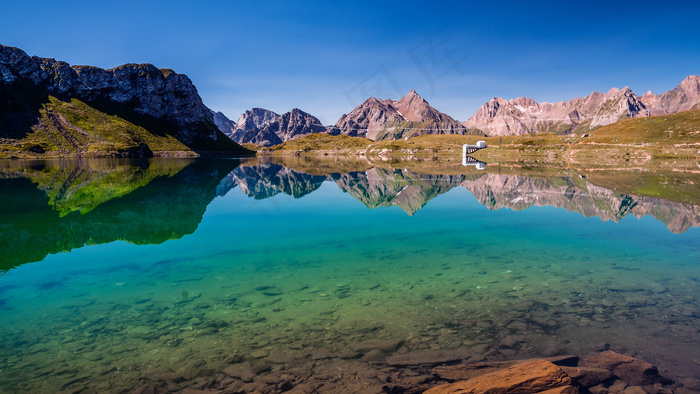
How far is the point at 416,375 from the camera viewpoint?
9484mm

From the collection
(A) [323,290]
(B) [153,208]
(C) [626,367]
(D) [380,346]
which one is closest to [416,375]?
(D) [380,346]

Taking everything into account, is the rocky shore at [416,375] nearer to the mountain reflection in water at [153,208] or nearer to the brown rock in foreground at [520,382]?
the brown rock in foreground at [520,382]

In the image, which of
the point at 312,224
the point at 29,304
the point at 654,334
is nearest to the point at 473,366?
the point at 654,334

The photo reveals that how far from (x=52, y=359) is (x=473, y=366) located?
1322cm

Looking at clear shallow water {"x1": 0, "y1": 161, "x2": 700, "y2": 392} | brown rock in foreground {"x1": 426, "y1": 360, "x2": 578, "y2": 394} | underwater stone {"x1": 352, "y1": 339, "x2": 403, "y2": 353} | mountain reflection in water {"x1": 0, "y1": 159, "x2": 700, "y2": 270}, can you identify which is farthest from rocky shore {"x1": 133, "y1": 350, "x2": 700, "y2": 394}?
mountain reflection in water {"x1": 0, "y1": 159, "x2": 700, "y2": 270}

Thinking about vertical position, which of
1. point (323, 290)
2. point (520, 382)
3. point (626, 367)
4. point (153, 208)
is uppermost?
point (153, 208)

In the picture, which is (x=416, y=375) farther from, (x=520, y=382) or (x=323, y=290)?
(x=323, y=290)

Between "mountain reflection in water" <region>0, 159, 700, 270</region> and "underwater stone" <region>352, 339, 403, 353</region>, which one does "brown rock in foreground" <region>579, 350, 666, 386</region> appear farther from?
"mountain reflection in water" <region>0, 159, 700, 270</region>

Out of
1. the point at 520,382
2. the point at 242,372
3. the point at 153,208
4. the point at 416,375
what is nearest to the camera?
the point at 520,382

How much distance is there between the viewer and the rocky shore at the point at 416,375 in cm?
858

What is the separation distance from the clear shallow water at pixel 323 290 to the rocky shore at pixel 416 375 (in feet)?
1.21

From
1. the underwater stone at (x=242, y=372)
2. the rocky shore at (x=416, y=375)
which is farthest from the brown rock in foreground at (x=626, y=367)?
the underwater stone at (x=242, y=372)

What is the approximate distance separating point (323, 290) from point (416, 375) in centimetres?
689

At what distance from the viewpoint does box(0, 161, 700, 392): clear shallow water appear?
423 inches
